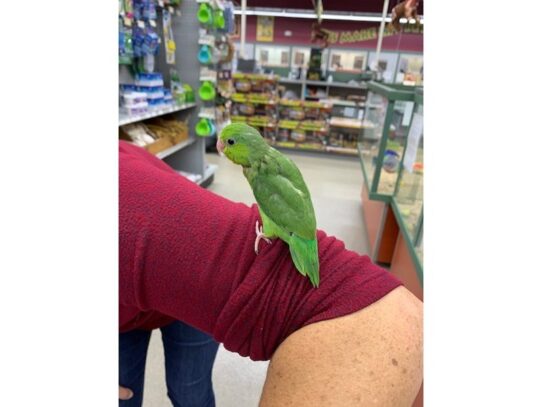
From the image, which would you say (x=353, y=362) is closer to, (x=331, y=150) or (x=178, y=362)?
(x=178, y=362)

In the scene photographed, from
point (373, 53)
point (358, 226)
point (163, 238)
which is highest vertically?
point (373, 53)

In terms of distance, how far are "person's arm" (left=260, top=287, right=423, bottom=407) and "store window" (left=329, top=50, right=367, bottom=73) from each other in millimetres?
6585

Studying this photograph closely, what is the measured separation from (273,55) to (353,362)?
24.4ft

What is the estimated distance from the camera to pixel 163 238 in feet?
1.63

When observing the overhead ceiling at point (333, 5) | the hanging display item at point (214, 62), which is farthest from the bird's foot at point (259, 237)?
the overhead ceiling at point (333, 5)

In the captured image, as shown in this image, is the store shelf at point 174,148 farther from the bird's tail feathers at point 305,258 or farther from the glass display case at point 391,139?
the bird's tail feathers at point 305,258

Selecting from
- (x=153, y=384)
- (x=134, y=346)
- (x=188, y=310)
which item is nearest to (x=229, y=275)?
(x=188, y=310)

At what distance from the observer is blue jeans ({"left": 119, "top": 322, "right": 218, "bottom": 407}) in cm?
91

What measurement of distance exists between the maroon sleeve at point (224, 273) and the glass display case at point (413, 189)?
1205 millimetres

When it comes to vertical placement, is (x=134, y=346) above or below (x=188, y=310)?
below

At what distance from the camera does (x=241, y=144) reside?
0.46 metres

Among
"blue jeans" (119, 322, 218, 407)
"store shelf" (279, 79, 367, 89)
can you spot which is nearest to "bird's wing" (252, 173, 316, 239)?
"blue jeans" (119, 322, 218, 407)
